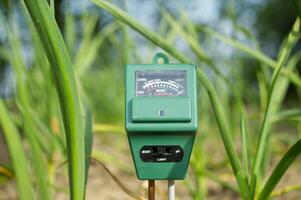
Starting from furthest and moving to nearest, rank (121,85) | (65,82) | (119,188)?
(121,85) → (119,188) → (65,82)

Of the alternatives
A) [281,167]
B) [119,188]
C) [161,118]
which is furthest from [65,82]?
[119,188]

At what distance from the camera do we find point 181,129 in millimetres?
426

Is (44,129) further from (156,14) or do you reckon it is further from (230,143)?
(156,14)

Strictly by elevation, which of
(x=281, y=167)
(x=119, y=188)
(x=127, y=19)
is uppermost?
(x=127, y=19)

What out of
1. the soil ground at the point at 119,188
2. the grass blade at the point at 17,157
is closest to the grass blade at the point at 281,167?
the grass blade at the point at 17,157

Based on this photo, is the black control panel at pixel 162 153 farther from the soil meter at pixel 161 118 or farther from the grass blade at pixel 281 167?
the grass blade at pixel 281 167

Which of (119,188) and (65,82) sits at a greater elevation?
(65,82)

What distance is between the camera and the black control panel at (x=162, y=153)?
1.44 ft

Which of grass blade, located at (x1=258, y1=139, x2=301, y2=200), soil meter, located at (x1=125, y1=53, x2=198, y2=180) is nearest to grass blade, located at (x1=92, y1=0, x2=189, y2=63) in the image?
soil meter, located at (x1=125, y1=53, x2=198, y2=180)

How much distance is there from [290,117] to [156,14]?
88.7 inches

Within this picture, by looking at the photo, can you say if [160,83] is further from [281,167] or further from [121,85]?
[121,85]

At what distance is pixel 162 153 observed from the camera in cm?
44

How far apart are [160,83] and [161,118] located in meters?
0.03

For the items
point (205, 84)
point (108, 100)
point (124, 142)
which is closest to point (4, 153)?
point (124, 142)
